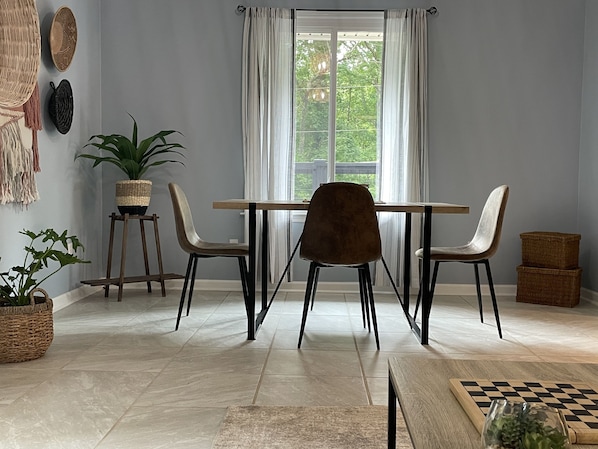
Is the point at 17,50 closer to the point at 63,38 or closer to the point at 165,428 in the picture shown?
the point at 63,38

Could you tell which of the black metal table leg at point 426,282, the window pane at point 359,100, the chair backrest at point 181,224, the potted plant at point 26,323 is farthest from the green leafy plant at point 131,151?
the black metal table leg at point 426,282

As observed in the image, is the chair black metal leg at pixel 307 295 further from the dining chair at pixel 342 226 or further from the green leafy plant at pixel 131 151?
the green leafy plant at pixel 131 151

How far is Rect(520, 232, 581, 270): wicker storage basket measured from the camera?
14.5ft

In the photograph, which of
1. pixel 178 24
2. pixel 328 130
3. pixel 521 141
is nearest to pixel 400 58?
pixel 328 130

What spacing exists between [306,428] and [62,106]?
9.66 feet

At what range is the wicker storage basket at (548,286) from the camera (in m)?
4.39

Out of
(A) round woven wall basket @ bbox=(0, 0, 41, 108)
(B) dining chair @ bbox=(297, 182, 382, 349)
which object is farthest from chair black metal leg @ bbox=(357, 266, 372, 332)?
(A) round woven wall basket @ bbox=(0, 0, 41, 108)

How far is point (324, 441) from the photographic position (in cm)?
192

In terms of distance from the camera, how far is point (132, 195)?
175 inches

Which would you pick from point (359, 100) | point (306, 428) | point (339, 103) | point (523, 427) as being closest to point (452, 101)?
point (359, 100)

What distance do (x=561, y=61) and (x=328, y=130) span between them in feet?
6.16

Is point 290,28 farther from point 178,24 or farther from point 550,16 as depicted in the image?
point 550,16

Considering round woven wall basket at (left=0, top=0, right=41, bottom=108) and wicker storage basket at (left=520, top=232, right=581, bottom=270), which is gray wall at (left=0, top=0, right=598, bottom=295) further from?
round woven wall basket at (left=0, top=0, right=41, bottom=108)

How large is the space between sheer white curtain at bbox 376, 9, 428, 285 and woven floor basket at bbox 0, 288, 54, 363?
2622 millimetres
